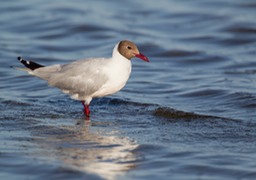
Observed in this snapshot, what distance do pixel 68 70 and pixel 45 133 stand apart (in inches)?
50.5

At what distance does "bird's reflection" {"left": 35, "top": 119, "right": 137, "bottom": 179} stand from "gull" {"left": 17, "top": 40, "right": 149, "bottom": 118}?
25.5 inches

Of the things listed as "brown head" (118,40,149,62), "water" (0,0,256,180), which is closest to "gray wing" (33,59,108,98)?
"brown head" (118,40,149,62)

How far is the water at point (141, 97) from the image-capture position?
23.3 feet

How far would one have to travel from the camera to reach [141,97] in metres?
10.5

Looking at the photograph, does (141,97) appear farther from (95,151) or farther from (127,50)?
(95,151)

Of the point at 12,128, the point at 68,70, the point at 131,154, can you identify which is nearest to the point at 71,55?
the point at 68,70

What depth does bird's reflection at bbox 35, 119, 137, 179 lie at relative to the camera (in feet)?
22.7

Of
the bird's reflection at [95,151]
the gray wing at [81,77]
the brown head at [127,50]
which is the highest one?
the brown head at [127,50]

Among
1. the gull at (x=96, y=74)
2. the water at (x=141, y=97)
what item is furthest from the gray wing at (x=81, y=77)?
the water at (x=141, y=97)

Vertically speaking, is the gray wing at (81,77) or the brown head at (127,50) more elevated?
the brown head at (127,50)

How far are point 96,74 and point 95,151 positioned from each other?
1.84 m

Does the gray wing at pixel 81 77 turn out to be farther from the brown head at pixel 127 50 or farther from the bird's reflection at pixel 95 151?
the bird's reflection at pixel 95 151

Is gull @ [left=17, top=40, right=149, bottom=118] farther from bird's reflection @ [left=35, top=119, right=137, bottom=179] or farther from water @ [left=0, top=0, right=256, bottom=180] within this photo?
bird's reflection @ [left=35, top=119, right=137, bottom=179]

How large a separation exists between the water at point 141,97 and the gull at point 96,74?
37 cm
